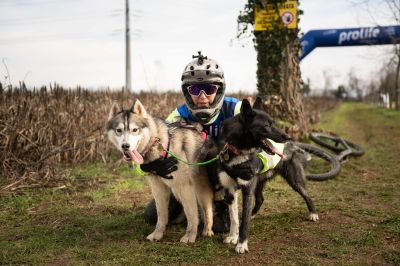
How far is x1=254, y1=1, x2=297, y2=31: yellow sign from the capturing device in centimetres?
1026

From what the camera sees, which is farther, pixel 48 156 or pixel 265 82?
pixel 265 82

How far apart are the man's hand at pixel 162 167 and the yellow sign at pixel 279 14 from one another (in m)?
7.26

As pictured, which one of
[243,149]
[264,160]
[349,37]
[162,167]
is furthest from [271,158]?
[349,37]

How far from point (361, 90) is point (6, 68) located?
91.8m

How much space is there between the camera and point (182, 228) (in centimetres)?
491

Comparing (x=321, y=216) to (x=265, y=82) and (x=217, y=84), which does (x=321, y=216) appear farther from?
(x=265, y=82)

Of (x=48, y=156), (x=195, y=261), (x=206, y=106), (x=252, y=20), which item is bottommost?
(x=195, y=261)

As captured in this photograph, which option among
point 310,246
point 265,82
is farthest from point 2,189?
point 265,82

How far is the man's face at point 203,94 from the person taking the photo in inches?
181

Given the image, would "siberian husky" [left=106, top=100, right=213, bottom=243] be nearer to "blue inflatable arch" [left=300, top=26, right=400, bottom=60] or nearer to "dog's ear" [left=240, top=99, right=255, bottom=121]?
"dog's ear" [left=240, top=99, right=255, bottom=121]

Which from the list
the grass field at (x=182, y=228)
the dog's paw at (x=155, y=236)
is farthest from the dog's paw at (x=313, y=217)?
the dog's paw at (x=155, y=236)

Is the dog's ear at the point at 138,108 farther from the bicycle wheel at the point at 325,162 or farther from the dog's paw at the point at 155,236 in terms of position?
the bicycle wheel at the point at 325,162

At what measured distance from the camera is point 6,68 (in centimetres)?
685

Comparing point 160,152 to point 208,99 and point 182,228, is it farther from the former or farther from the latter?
point 182,228
